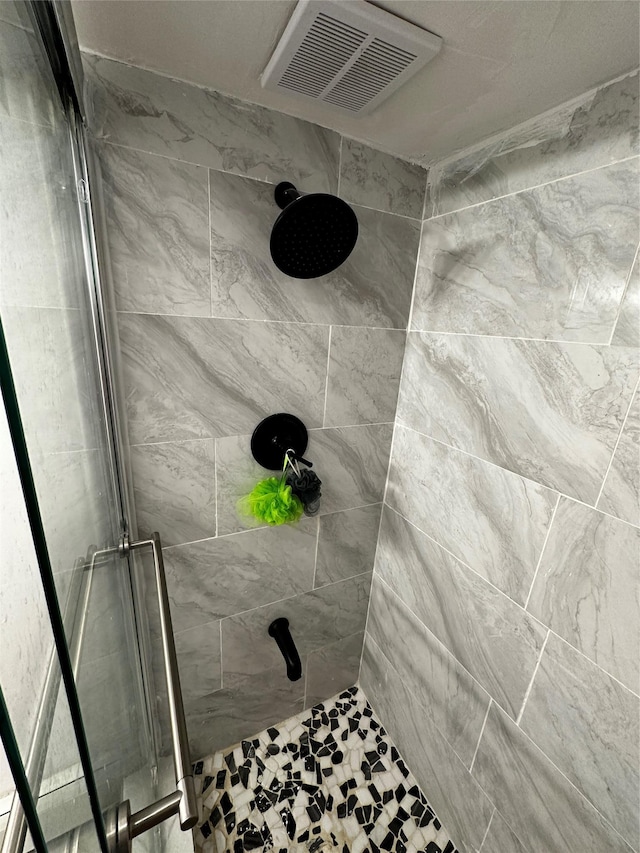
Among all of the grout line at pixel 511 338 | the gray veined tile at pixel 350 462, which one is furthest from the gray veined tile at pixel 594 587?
the gray veined tile at pixel 350 462

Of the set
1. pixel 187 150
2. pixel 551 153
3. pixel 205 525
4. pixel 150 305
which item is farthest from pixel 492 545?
pixel 187 150

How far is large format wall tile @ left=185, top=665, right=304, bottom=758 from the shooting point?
1121mm

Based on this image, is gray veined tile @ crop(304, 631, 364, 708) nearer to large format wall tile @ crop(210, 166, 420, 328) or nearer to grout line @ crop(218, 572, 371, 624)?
grout line @ crop(218, 572, 371, 624)

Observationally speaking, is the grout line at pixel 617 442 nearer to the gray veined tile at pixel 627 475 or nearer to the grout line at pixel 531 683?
the gray veined tile at pixel 627 475

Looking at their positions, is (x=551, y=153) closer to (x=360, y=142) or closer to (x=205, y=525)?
(x=360, y=142)

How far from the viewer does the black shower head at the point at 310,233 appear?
0.68m

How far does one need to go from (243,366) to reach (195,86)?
0.55 m

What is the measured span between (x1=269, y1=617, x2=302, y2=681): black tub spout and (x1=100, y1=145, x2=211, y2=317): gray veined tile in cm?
95

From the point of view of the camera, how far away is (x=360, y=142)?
0.86 meters

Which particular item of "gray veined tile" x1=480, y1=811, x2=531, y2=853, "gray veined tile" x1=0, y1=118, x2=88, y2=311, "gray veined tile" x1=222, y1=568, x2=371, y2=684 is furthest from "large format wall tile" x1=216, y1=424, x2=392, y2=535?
"gray veined tile" x1=480, y1=811, x2=531, y2=853

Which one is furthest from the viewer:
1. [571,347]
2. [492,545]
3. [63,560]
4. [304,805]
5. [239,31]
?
[304,805]

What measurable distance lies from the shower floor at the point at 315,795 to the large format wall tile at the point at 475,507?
86 cm

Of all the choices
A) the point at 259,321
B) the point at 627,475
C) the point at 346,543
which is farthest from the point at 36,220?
the point at 346,543

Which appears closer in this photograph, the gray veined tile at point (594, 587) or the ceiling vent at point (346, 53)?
the ceiling vent at point (346, 53)
